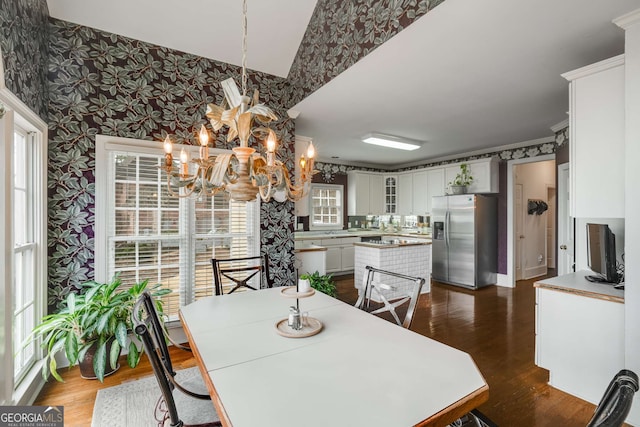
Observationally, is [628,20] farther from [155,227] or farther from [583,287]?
[155,227]

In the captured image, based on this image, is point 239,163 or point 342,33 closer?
point 239,163

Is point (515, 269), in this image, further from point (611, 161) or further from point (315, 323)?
point (315, 323)

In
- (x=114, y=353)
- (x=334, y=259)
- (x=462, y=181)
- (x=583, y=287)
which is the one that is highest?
(x=462, y=181)

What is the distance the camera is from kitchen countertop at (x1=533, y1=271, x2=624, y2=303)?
6.51 ft

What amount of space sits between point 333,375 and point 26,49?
2865mm

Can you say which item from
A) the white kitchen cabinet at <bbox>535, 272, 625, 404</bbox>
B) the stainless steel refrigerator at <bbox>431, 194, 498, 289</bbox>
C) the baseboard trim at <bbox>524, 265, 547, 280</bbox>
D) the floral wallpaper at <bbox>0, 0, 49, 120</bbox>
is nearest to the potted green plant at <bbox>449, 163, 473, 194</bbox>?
the stainless steel refrigerator at <bbox>431, 194, 498, 289</bbox>

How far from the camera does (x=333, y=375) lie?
1.18 m

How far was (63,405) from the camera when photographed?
2.12 meters

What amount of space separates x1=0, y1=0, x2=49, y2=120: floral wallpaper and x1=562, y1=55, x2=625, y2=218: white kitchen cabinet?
12.0ft

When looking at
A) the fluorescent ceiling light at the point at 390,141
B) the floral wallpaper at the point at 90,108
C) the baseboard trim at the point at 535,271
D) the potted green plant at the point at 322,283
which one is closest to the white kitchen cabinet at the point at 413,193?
Result: the fluorescent ceiling light at the point at 390,141

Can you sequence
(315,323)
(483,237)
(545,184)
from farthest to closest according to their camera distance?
(545,184), (483,237), (315,323)

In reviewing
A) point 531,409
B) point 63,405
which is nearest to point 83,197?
point 63,405

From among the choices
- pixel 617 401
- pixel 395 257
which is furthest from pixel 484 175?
pixel 617 401

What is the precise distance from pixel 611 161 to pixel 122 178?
153 inches
